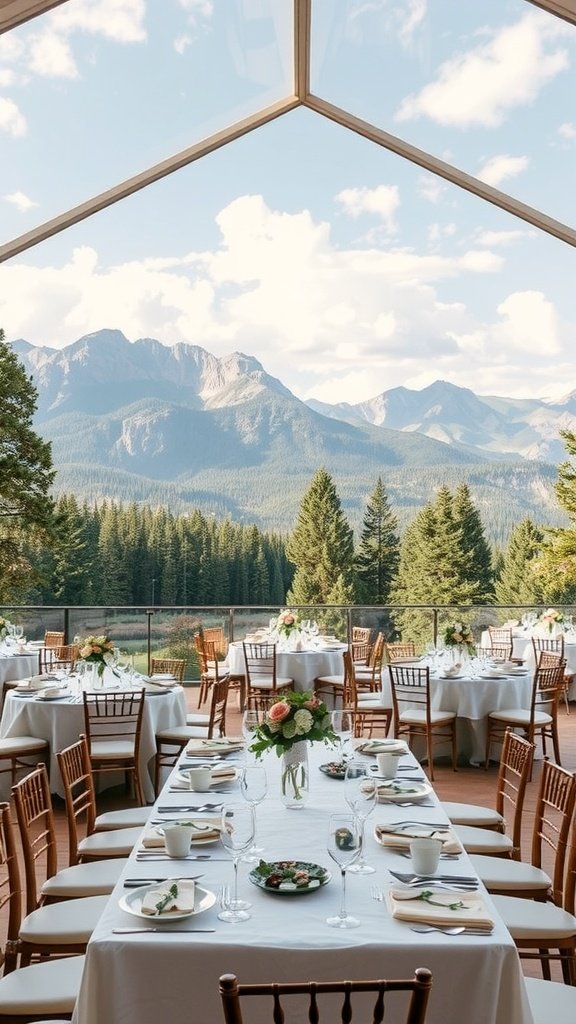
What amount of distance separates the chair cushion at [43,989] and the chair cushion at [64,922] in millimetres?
199

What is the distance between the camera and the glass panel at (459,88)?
8461mm

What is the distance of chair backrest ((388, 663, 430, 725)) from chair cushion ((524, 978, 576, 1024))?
4217 millimetres

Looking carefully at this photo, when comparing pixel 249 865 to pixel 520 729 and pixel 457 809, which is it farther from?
pixel 520 729

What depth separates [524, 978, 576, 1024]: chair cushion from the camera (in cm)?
236

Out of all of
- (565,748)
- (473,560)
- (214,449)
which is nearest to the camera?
(565,748)

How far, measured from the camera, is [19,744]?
6105 mm

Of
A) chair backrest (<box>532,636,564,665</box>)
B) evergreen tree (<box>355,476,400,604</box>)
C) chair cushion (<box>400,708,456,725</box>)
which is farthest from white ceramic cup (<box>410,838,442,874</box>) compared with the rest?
evergreen tree (<box>355,476,400,604</box>)

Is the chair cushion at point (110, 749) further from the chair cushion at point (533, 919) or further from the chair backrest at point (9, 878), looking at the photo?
the chair cushion at point (533, 919)

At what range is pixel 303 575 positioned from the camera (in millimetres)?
47875

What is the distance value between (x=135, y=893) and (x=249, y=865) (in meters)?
0.37

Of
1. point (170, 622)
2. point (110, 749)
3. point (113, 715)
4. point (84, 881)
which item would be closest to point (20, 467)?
point (170, 622)

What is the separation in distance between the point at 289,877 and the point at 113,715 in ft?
12.1

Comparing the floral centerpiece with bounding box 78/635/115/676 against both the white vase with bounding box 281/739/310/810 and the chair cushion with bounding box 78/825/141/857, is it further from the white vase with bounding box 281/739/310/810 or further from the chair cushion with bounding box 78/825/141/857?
the white vase with bounding box 281/739/310/810

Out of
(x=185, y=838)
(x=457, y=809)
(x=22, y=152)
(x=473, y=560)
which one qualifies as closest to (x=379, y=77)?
(x=22, y=152)
